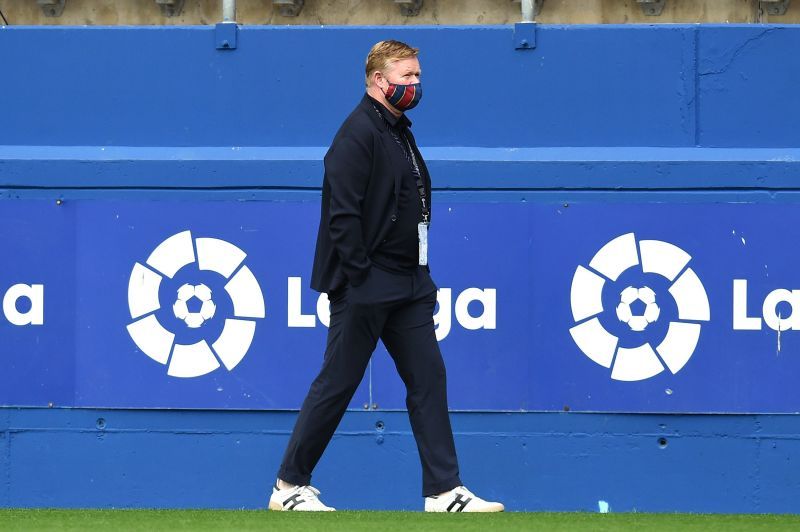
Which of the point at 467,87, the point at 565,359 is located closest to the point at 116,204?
the point at 467,87

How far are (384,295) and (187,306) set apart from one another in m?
1.57

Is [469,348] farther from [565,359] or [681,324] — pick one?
[681,324]

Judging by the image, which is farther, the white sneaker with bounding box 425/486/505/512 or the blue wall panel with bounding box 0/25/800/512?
the blue wall panel with bounding box 0/25/800/512

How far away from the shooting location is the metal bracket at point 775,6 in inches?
278

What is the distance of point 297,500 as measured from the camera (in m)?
5.79

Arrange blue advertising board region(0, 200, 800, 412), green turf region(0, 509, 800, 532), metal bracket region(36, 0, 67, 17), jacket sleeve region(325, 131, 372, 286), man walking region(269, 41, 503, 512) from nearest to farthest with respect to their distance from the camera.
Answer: green turf region(0, 509, 800, 532) < jacket sleeve region(325, 131, 372, 286) < man walking region(269, 41, 503, 512) < blue advertising board region(0, 200, 800, 412) < metal bracket region(36, 0, 67, 17)

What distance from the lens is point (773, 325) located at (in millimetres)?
6785

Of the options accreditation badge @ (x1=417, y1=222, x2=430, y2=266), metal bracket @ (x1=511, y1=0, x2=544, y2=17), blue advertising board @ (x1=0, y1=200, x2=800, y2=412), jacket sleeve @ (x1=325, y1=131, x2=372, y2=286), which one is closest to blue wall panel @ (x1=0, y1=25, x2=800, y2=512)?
blue advertising board @ (x1=0, y1=200, x2=800, y2=412)

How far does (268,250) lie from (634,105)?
1.69 meters

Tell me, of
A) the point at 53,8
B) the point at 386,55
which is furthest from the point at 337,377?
the point at 53,8

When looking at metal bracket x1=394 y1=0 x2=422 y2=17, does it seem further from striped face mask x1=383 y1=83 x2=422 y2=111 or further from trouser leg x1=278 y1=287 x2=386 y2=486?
trouser leg x1=278 y1=287 x2=386 y2=486

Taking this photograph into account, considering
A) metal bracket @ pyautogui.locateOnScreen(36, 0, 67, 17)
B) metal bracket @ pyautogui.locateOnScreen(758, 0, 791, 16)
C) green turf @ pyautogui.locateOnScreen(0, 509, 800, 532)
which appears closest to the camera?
green turf @ pyautogui.locateOnScreen(0, 509, 800, 532)

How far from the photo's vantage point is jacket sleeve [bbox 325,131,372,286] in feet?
18.2

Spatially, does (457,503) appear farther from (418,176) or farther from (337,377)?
(418,176)
